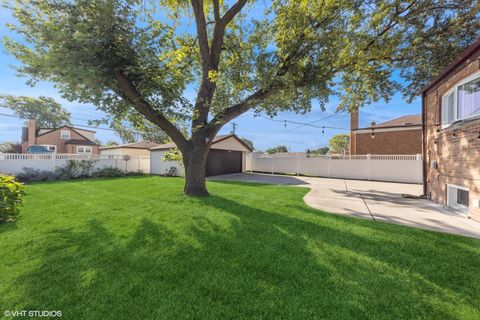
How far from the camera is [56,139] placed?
25172 mm

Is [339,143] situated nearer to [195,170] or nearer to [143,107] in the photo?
[195,170]

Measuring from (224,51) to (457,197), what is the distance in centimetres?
850

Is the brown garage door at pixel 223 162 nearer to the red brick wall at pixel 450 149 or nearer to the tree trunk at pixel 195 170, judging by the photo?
the tree trunk at pixel 195 170

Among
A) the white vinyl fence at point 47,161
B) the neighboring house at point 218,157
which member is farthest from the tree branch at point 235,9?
the white vinyl fence at point 47,161

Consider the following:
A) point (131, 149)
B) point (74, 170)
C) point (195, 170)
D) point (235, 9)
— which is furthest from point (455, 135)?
point (131, 149)

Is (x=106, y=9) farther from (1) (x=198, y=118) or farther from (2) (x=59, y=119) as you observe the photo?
(2) (x=59, y=119)

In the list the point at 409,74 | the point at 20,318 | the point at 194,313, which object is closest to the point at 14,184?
the point at 20,318

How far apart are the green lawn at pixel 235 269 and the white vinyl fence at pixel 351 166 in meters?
10.4

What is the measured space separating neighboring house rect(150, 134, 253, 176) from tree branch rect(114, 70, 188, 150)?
833cm

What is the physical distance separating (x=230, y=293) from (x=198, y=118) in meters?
5.59

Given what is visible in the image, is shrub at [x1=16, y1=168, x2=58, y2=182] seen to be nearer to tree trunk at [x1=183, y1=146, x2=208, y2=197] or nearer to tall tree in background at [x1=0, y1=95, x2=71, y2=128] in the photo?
tree trunk at [x1=183, y1=146, x2=208, y2=197]

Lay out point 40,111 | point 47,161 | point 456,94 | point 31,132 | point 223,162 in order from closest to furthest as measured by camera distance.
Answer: point 456,94
point 47,161
point 223,162
point 31,132
point 40,111

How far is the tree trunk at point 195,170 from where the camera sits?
705 cm

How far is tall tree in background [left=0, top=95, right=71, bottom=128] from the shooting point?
30.0 m
